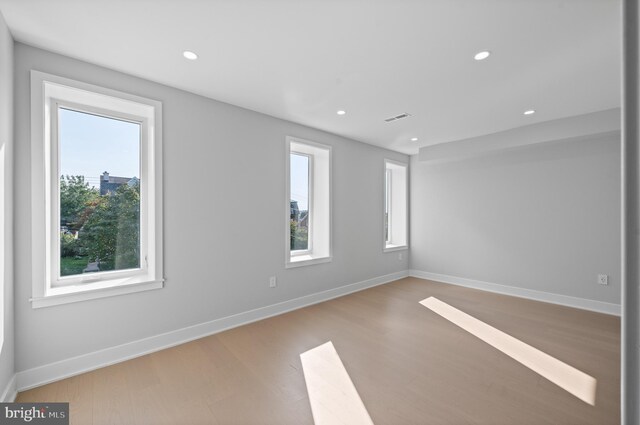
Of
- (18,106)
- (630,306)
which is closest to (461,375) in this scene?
(630,306)

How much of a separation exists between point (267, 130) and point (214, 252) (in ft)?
5.34

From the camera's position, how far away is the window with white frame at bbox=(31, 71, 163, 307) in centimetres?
211

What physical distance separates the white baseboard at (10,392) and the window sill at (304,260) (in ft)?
8.13

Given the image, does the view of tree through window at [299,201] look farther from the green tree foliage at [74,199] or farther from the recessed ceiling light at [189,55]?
the green tree foliage at [74,199]

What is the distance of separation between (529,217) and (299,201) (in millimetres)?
3596

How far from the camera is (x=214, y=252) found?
3.02 m

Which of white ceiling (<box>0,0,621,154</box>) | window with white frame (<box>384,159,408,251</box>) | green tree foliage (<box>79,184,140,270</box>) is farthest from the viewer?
window with white frame (<box>384,159,408,251</box>)

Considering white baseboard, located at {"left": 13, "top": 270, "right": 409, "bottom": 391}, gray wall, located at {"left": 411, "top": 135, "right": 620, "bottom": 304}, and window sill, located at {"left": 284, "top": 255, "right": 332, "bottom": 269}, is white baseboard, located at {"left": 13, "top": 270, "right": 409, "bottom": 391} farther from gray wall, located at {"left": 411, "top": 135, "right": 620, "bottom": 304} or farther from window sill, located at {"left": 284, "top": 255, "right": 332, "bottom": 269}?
gray wall, located at {"left": 411, "top": 135, "right": 620, "bottom": 304}

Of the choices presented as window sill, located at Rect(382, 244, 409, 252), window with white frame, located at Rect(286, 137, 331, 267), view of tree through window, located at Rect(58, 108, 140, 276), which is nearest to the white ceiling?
view of tree through window, located at Rect(58, 108, 140, 276)

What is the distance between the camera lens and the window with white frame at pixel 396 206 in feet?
19.1

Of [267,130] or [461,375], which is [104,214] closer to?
[267,130]

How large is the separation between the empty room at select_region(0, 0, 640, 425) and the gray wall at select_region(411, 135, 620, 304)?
0.03 m

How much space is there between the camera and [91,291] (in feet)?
7.50

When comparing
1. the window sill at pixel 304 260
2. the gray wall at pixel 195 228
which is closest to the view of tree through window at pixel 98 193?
the gray wall at pixel 195 228
